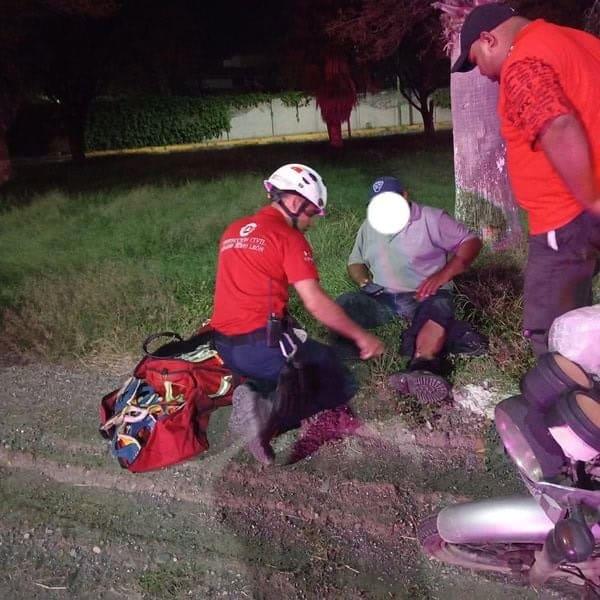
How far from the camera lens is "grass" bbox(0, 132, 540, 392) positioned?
5.34 meters

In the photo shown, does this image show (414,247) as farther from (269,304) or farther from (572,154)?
(572,154)

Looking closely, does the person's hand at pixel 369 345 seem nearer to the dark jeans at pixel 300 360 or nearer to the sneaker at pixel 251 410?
the dark jeans at pixel 300 360

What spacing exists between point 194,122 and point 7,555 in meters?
38.2

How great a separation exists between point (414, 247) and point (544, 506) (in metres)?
2.53

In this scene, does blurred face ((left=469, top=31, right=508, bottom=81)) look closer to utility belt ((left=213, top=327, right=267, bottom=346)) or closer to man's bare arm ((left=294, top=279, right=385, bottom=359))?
man's bare arm ((left=294, top=279, right=385, bottom=359))

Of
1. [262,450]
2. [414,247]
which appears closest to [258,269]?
[262,450]

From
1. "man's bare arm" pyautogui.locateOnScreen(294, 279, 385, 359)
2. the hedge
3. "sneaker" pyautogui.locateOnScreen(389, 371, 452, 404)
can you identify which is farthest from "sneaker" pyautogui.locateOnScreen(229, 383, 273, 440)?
the hedge

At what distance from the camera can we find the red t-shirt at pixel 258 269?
142 inches

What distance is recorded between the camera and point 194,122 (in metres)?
39.7

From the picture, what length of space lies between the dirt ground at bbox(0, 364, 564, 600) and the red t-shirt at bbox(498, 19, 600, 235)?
59.3 inches

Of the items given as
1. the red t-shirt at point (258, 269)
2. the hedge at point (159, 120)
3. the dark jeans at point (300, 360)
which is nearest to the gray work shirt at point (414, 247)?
the dark jeans at point (300, 360)

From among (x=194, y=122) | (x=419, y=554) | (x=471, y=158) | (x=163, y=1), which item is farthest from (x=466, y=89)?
(x=194, y=122)

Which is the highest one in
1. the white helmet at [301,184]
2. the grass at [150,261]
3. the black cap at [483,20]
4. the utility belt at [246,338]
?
the black cap at [483,20]

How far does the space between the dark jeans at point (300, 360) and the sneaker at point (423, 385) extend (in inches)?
15.0
